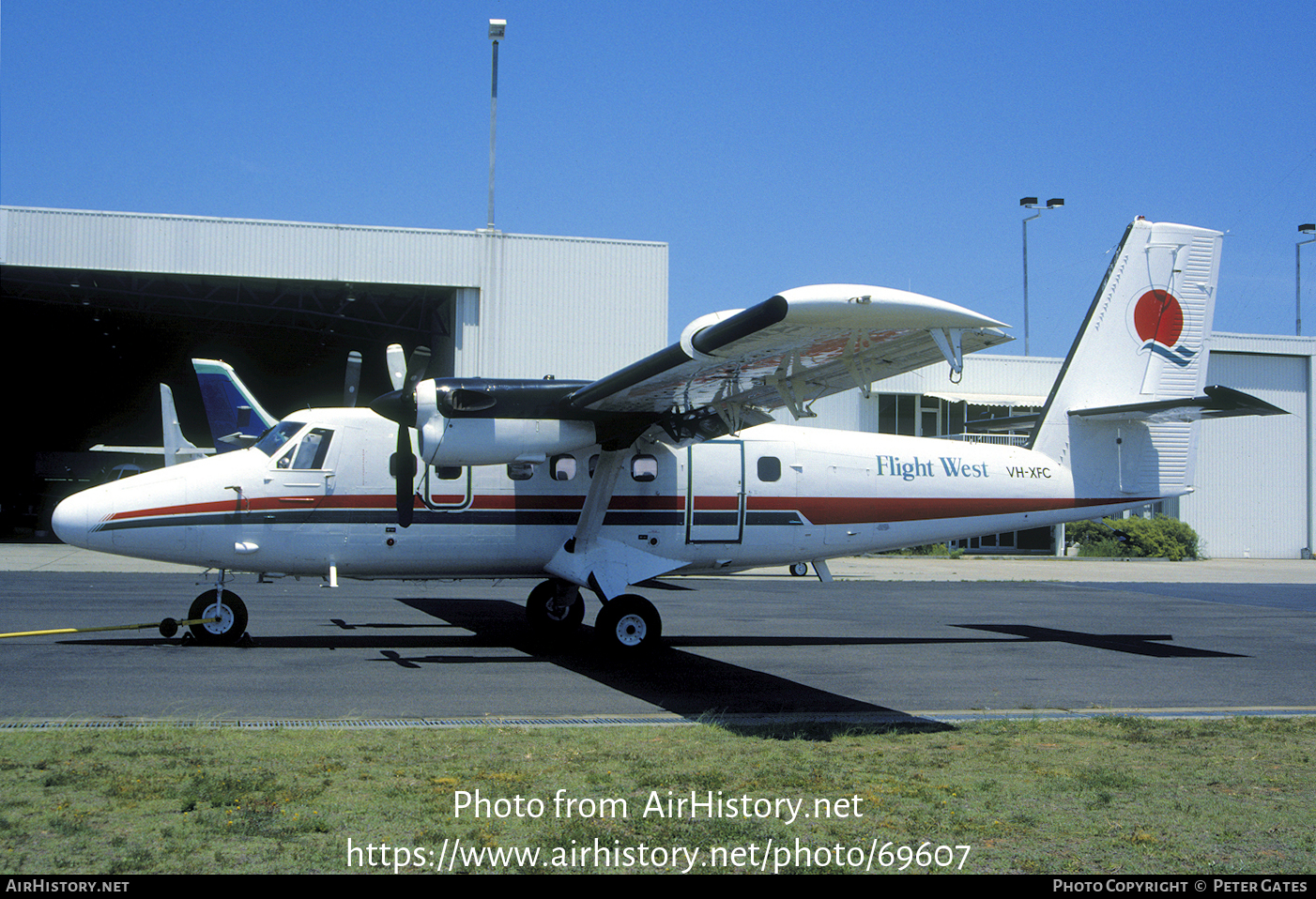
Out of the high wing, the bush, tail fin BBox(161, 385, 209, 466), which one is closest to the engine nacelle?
the high wing

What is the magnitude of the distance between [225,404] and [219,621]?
15.8 m

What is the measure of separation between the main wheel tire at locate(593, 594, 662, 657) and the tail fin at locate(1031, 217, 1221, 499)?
259 inches

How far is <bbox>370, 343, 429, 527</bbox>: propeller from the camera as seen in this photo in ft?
36.9

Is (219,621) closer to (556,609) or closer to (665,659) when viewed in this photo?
(556,609)

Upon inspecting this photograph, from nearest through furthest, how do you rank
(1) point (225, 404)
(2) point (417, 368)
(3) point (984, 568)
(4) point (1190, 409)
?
1. (2) point (417, 368)
2. (4) point (1190, 409)
3. (1) point (225, 404)
4. (3) point (984, 568)

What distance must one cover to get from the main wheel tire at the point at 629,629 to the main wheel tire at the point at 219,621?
173 inches

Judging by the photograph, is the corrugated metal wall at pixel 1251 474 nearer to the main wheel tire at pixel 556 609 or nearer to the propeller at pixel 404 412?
the main wheel tire at pixel 556 609

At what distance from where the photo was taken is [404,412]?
11.3 m

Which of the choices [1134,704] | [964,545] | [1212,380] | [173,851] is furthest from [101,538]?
[1212,380]

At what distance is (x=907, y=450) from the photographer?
46.8 feet

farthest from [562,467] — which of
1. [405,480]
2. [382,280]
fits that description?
[382,280]

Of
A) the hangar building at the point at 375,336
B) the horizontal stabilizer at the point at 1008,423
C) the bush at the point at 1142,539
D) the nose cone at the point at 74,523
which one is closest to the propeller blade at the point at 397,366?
the nose cone at the point at 74,523

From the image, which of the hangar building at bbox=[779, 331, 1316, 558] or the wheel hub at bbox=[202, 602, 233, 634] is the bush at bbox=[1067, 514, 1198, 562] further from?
the wheel hub at bbox=[202, 602, 233, 634]

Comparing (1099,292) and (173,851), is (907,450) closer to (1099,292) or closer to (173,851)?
(1099,292)
